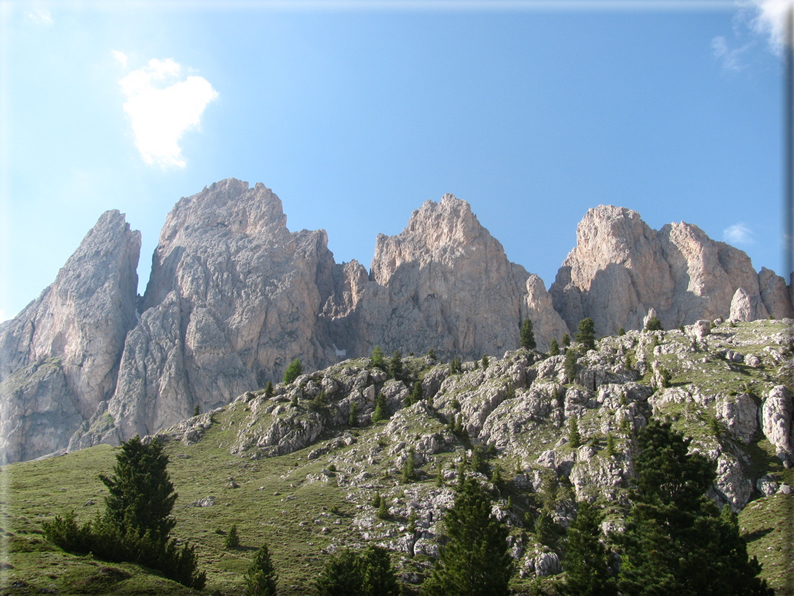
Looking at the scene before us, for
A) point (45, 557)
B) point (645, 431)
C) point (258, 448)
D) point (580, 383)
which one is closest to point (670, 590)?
point (645, 431)

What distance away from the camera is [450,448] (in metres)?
99.3

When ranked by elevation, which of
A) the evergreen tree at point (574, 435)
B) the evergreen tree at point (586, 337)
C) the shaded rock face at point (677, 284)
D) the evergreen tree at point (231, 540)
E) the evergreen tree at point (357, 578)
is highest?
the shaded rock face at point (677, 284)

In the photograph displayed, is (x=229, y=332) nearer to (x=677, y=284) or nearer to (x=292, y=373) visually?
(x=292, y=373)

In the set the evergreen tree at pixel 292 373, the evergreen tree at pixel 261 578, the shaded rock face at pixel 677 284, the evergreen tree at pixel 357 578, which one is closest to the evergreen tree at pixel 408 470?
the evergreen tree at pixel 357 578

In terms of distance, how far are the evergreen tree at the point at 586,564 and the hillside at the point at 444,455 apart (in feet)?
42.3

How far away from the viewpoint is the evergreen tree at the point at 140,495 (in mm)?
60094

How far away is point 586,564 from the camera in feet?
162

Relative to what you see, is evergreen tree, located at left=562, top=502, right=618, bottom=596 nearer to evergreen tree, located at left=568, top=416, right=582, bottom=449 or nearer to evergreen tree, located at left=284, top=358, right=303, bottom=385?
evergreen tree, located at left=568, top=416, right=582, bottom=449

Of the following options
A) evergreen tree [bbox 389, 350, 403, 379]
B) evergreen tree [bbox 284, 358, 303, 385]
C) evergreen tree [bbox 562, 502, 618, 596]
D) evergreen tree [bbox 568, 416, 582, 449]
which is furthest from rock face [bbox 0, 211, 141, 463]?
evergreen tree [bbox 562, 502, 618, 596]

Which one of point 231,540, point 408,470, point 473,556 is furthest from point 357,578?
point 408,470

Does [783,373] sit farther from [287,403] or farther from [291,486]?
[287,403]

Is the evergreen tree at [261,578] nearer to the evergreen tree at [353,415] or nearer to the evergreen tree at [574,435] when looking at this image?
the evergreen tree at [574,435]

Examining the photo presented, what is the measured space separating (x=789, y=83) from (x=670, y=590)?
3900 cm

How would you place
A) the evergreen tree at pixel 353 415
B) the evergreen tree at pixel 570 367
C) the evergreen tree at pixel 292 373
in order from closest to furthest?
the evergreen tree at pixel 570 367, the evergreen tree at pixel 353 415, the evergreen tree at pixel 292 373
